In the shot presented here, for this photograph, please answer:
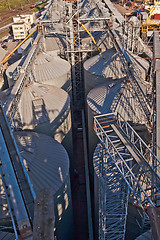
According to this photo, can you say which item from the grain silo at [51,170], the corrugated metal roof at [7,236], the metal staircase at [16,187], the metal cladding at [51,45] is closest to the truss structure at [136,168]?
the metal staircase at [16,187]

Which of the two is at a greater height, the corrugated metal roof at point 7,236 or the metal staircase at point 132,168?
the metal staircase at point 132,168

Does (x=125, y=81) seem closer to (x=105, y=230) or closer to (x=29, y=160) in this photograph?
(x=29, y=160)

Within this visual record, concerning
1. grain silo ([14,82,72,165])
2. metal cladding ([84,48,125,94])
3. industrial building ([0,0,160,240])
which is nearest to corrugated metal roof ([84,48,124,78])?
metal cladding ([84,48,125,94])

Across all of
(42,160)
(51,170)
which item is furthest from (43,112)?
(51,170)

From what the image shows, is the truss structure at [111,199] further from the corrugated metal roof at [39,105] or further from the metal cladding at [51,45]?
the metal cladding at [51,45]

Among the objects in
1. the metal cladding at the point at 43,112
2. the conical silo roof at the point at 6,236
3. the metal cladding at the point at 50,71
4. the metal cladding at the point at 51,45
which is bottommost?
the conical silo roof at the point at 6,236

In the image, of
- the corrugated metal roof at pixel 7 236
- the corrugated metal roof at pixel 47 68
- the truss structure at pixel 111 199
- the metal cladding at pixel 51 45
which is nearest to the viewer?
the corrugated metal roof at pixel 7 236
